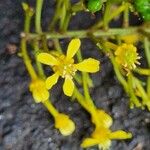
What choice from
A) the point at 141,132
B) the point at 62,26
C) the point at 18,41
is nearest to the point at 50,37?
the point at 62,26

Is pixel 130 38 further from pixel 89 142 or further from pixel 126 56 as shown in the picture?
pixel 89 142

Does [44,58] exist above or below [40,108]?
above

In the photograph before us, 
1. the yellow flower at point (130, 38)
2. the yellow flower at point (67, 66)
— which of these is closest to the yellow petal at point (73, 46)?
the yellow flower at point (67, 66)

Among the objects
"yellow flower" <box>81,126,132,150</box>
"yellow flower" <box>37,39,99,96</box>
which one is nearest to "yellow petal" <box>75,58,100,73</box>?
"yellow flower" <box>37,39,99,96</box>

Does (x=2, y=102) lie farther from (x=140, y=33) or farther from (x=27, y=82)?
(x=140, y=33)

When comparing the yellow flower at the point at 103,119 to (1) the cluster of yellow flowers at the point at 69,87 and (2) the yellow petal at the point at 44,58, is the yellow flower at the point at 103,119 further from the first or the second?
(2) the yellow petal at the point at 44,58

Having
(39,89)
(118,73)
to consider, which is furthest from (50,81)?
(118,73)
